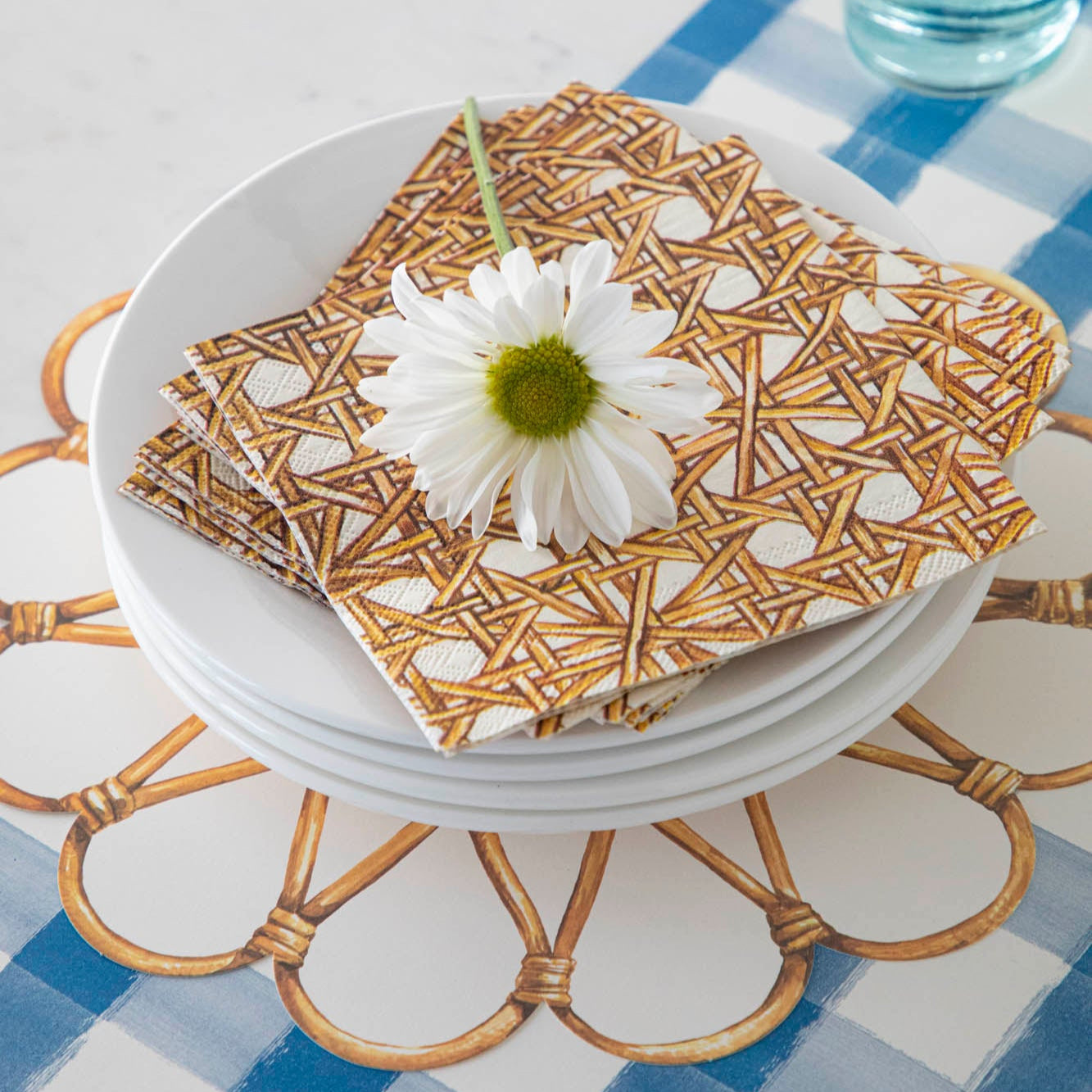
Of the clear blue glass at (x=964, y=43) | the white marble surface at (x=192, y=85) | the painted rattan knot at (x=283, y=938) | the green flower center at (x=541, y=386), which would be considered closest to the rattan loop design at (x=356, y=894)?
the painted rattan knot at (x=283, y=938)

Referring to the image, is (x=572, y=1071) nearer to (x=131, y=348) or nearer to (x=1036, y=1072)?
(x=1036, y=1072)

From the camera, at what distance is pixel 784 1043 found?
0.62m

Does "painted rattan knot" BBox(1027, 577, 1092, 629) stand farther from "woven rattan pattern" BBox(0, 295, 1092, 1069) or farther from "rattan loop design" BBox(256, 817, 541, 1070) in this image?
"rattan loop design" BBox(256, 817, 541, 1070)

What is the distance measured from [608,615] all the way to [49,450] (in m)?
0.46

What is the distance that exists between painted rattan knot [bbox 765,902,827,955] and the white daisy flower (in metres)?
0.20

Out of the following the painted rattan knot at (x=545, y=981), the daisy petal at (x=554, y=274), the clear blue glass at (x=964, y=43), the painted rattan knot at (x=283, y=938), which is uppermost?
the clear blue glass at (x=964, y=43)

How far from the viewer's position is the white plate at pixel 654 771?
58cm

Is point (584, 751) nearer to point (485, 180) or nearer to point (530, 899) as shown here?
point (530, 899)

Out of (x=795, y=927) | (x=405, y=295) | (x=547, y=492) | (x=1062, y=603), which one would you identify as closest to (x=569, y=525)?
(x=547, y=492)

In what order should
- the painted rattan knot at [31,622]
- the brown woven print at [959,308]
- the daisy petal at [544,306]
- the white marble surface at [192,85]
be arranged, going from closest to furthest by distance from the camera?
1. the daisy petal at [544,306]
2. the brown woven print at [959,308]
3. the painted rattan knot at [31,622]
4. the white marble surface at [192,85]

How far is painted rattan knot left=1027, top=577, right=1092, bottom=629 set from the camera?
0.75m

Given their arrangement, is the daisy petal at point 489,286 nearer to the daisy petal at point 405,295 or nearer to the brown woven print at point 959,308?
the daisy petal at point 405,295

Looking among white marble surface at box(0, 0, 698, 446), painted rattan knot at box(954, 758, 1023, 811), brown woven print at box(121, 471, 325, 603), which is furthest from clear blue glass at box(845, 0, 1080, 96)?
brown woven print at box(121, 471, 325, 603)

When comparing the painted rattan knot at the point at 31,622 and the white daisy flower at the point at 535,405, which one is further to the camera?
the painted rattan knot at the point at 31,622
